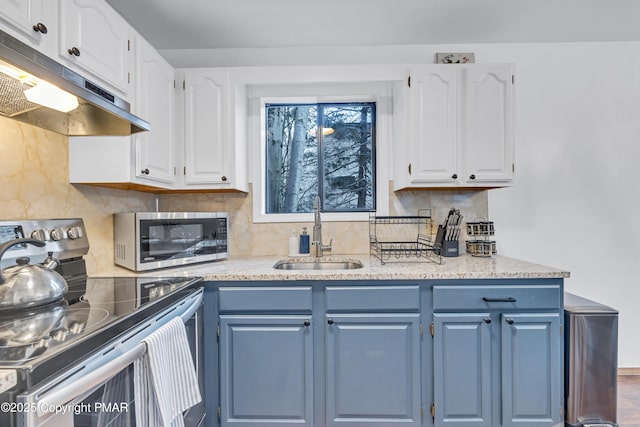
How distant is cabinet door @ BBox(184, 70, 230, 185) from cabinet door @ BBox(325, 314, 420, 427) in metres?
1.25

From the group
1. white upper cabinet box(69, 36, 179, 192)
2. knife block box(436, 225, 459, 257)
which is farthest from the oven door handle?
knife block box(436, 225, 459, 257)

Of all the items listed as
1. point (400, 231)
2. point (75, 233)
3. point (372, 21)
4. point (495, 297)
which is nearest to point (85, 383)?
point (75, 233)

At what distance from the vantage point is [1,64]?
0.91 meters

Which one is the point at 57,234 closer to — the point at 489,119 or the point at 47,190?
the point at 47,190

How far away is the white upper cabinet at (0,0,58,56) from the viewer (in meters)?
1.02

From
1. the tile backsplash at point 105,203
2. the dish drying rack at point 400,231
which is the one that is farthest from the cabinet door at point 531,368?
the tile backsplash at point 105,203

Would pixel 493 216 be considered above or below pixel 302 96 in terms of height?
below

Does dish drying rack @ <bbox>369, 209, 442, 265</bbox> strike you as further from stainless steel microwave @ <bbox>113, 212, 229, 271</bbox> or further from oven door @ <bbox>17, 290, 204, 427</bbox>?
oven door @ <bbox>17, 290, 204, 427</bbox>

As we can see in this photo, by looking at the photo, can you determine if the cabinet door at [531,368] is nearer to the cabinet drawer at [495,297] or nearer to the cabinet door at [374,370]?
the cabinet drawer at [495,297]

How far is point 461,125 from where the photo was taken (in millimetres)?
2043

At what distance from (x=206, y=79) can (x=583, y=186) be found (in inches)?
114

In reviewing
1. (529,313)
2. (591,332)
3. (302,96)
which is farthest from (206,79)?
(591,332)

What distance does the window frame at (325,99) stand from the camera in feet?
7.85

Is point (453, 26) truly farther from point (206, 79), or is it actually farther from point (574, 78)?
point (206, 79)
